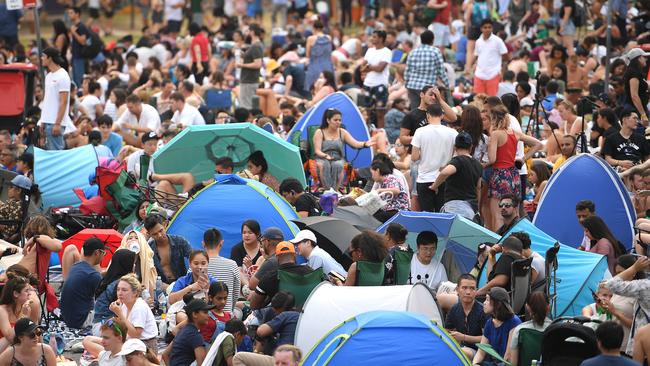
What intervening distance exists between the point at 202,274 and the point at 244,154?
4734 millimetres

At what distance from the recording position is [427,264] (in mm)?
12891

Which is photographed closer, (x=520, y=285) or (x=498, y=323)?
(x=498, y=323)

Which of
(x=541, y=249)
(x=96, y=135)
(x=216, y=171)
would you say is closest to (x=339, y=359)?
(x=541, y=249)

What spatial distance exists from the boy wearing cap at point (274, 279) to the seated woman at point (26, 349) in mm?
1973

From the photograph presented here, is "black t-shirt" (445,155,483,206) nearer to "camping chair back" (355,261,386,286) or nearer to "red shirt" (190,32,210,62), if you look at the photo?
"camping chair back" (355,261,386,286)

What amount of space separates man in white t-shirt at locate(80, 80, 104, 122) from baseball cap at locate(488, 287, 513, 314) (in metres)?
11.8

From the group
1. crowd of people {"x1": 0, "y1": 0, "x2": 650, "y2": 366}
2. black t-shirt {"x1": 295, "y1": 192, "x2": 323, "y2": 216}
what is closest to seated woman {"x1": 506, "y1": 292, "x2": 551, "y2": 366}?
crowd of people {"x1": 0, "y1": 0, "x2": 650, "y2": 366}

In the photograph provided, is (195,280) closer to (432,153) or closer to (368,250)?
(368,250)

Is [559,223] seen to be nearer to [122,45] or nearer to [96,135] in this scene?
[96,135]

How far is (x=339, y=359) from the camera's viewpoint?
1001 centimetres

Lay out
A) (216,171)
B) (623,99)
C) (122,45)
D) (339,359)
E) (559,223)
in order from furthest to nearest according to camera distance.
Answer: (122,45), (623,99), (216,171), (559,223), (339,359)

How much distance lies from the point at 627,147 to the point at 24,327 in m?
7.60

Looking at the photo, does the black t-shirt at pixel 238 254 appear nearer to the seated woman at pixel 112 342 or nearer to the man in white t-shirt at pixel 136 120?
the seated woman at pixel 112 342

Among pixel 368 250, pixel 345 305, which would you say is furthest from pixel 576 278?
pixel 345 305
